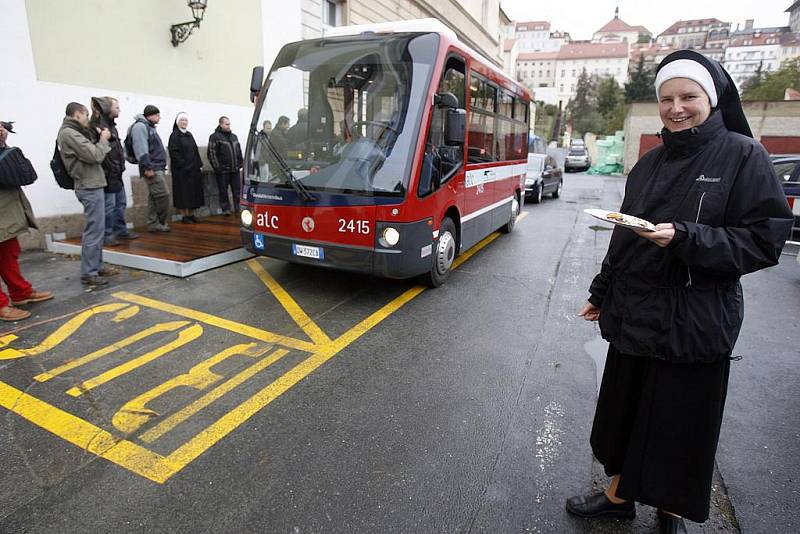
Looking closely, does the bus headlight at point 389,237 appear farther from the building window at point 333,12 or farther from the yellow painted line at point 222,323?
the building window at point 333,12

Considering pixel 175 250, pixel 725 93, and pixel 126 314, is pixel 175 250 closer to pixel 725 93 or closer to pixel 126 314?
pixel 126 314

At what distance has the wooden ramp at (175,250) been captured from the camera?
616 centimetres

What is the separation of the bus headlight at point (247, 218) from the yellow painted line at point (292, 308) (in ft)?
2.55

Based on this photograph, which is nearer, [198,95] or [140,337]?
[140,337]

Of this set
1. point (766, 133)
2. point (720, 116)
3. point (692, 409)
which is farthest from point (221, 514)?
point (766, 133)

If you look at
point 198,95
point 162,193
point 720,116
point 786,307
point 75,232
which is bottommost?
point 786,307

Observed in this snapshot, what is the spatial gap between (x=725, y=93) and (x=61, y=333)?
5158 millimetres

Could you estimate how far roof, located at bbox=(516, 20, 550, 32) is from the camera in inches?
4938

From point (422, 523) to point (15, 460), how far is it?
2305 millimetres

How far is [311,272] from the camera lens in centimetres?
650

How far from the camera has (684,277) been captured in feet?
6.21

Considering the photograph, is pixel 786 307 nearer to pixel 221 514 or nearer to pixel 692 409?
pixel 692 409

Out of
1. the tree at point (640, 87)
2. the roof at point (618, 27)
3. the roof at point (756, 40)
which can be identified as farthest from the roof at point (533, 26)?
the tree at point (640, 87)

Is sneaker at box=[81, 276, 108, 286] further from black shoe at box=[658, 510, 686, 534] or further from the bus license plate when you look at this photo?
black shoe at box=[658, 510, 686, 534]
